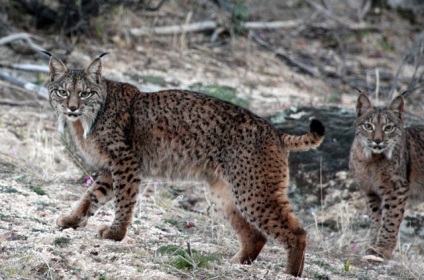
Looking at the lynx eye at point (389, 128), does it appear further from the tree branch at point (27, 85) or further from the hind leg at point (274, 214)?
the tree branch at point (27, 85)

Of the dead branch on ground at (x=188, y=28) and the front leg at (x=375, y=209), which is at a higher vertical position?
the dead branch on ground at (x=188, y=28)

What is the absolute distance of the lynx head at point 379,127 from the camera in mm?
8094

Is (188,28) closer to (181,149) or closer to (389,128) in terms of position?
(389,128)

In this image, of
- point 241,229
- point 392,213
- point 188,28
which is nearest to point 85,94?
point 241,229

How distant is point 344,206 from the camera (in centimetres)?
902

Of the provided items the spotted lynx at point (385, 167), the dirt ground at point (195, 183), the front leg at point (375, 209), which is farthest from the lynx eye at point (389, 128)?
the dirt ground at point (195, 183)

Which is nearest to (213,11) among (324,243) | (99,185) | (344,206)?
(344,206)

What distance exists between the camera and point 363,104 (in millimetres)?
8383

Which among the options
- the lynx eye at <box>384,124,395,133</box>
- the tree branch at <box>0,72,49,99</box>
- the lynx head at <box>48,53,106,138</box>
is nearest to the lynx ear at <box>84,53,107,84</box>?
the lynx head at <box>48,53,106,138</box>

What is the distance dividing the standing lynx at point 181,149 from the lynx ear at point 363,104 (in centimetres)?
212

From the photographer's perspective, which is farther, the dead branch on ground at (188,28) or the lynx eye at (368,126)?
the dead branch on ground at (188,28)

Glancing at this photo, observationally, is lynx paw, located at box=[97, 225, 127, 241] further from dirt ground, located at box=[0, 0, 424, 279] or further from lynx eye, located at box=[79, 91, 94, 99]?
lynx eye, located at box=[79, 91, 94, 99]

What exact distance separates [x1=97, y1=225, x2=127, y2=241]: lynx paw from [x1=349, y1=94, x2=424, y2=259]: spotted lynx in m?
2.83

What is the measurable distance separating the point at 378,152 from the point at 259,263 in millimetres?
2298
